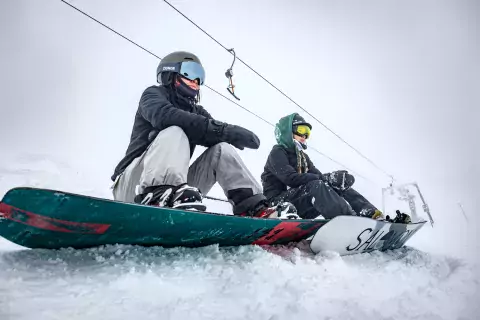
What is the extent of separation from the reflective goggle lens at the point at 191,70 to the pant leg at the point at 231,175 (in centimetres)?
60

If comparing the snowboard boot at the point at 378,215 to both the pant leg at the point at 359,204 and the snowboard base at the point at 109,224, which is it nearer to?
the pant leg at the point at 359,204

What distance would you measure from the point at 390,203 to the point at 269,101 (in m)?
61.2

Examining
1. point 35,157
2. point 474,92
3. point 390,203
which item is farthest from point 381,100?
point 35,157

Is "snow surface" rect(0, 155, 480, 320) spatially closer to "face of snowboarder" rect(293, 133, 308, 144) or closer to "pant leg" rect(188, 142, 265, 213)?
"pant leg" rect(188, 142, 265, 213)

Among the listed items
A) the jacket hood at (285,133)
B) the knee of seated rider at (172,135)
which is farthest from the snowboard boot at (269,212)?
the jacket hood at (285,133)

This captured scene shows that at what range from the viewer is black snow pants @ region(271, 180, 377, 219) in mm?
2627

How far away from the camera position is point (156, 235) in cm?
124

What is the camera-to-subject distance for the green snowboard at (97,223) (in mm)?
915

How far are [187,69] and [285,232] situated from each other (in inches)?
57.0

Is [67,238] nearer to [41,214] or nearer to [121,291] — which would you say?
[41,214]

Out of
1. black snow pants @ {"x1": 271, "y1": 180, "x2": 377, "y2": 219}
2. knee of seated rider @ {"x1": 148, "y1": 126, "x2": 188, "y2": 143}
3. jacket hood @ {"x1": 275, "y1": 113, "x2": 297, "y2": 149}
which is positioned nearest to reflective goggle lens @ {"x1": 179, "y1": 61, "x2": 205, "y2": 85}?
knee of seated rider @ {"x1": 148, "y1": 126, "x2": 188, "y2": 143}

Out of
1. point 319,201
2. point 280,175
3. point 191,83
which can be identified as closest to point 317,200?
point 319,201

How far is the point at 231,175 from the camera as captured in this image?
1889 millimetres

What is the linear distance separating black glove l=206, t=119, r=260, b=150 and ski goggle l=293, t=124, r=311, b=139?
6.35ft
